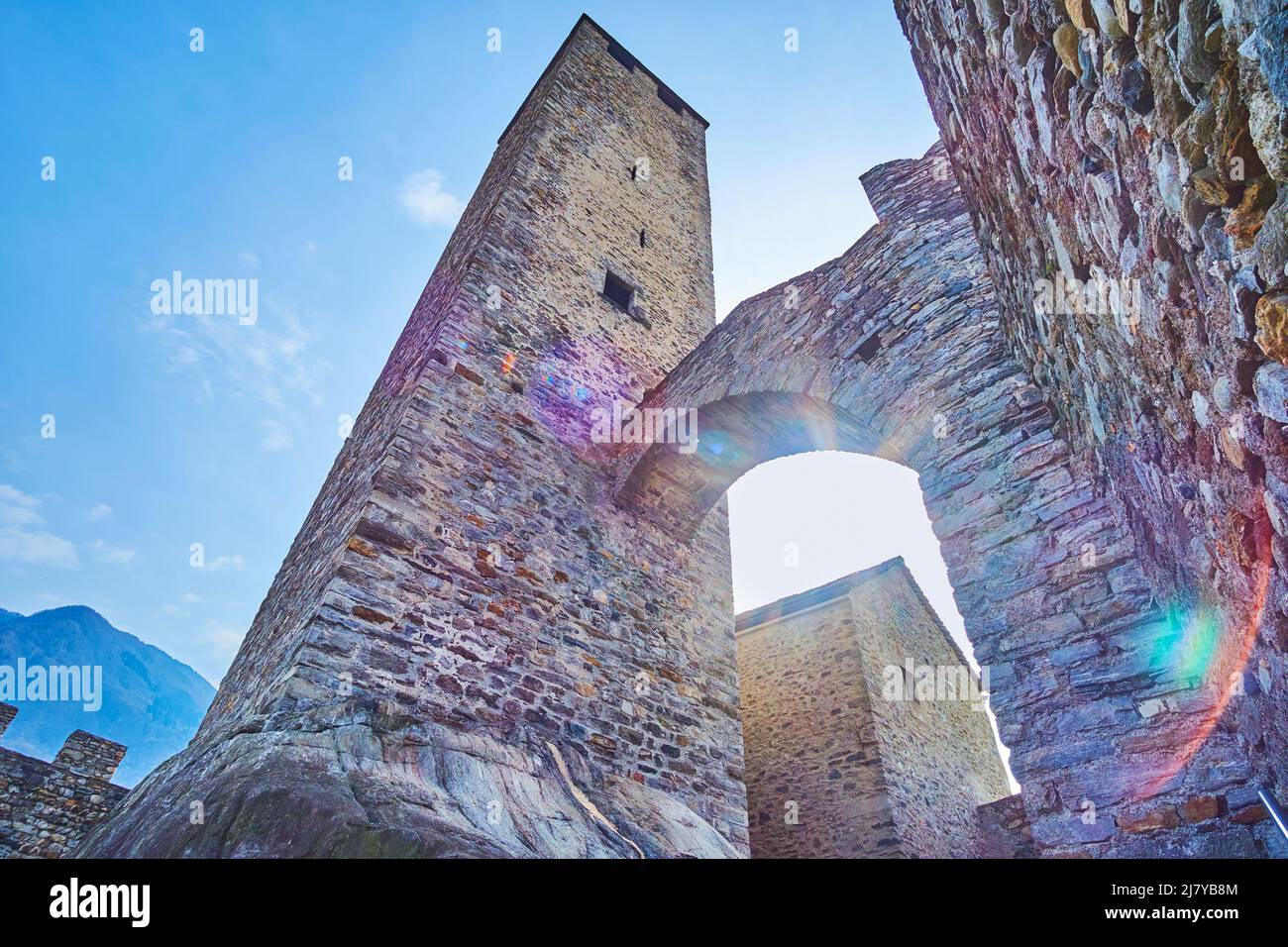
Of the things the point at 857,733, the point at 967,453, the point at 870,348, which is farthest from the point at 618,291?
the point at 857,733

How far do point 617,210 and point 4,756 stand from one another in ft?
32.3

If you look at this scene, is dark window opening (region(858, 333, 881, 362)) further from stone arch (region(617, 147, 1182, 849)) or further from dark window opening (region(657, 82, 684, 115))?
dark window opening (region(657, 82, 684, 115))

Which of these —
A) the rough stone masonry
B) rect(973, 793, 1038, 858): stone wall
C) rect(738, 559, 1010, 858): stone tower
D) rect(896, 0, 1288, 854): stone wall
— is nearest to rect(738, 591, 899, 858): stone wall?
rect(738, 559, 1010, 858): stone tower

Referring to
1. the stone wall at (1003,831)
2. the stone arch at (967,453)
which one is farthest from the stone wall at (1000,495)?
the stone wall at (1003,831)

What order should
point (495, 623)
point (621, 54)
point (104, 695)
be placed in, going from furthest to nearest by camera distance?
point (104, 695) → point (621, 54) → point (495, 623)

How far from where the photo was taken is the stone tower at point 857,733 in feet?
26.3

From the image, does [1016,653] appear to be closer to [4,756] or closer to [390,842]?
[390,842]

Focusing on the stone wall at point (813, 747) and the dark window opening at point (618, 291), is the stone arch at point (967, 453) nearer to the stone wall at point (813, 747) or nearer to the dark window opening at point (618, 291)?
the dark window opening at point (618, 291)

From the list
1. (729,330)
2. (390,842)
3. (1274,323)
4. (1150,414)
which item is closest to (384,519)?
(390,842)

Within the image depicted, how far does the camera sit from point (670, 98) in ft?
42.8

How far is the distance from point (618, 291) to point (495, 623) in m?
5.05

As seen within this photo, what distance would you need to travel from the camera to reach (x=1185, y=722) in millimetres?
2391

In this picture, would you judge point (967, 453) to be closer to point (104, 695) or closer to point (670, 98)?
point (670, 98)

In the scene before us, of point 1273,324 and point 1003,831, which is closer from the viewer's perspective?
point 1273,324
